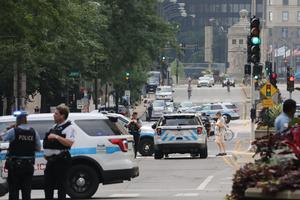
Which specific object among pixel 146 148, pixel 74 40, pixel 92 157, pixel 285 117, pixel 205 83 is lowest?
pixel 146 148

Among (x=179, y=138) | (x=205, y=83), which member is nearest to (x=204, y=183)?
(x=179, y=138)

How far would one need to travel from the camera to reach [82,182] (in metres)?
21.9

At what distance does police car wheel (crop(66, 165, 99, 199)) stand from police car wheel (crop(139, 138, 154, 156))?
19.5 meters

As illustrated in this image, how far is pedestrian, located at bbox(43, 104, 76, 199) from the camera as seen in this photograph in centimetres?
1712

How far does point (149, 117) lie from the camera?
282 ft

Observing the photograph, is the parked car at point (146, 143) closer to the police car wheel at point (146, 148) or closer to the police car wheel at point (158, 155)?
the police car wheel at point (146, 148)

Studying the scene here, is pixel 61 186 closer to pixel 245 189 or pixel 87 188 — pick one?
pixel 87 188

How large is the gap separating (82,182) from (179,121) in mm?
17486

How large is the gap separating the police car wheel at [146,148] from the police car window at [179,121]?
2.29 m

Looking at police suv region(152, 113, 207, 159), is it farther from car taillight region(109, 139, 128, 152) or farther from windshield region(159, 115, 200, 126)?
car taillight region(109, 139, 128, 152)

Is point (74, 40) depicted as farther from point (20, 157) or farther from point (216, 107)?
point (216, 107)

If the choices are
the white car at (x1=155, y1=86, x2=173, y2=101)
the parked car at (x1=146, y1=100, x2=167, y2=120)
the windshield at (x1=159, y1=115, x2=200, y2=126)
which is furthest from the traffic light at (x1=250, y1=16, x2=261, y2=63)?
the white car at (x1=155, y1=86, x2=173, y2=101)

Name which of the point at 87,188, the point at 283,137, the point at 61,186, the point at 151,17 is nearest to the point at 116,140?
the point at 87,188

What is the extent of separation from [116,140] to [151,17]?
163 ft
